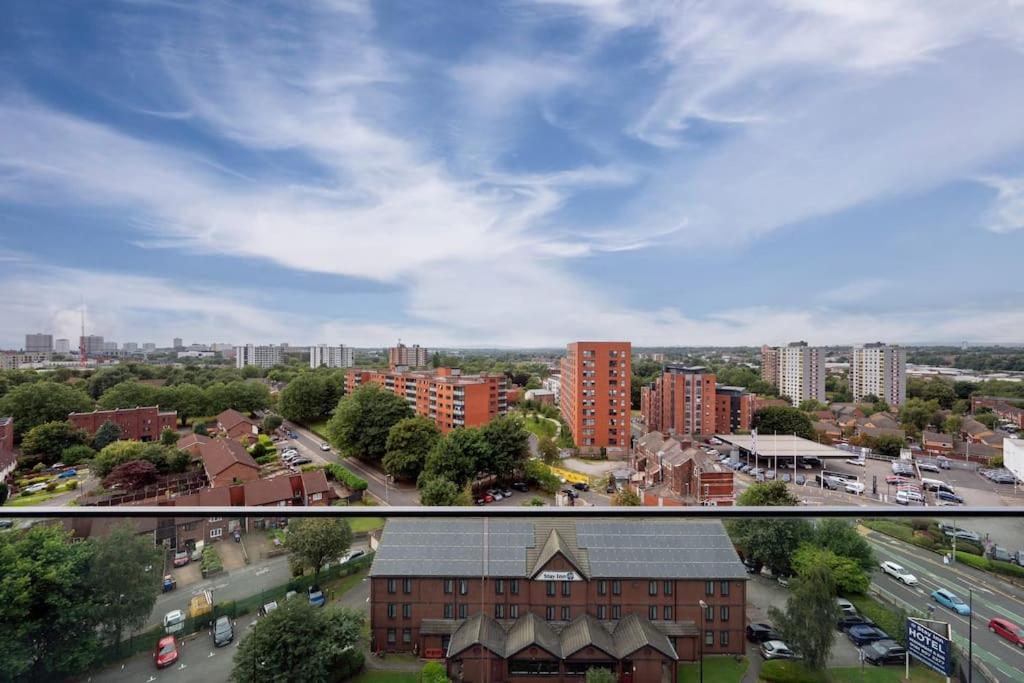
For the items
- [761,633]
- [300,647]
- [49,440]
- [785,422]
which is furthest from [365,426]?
[785,422]

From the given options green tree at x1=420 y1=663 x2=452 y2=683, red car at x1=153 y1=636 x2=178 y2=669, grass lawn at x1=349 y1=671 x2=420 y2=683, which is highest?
red car at x1=153 y1=636 x2=178 y2=669

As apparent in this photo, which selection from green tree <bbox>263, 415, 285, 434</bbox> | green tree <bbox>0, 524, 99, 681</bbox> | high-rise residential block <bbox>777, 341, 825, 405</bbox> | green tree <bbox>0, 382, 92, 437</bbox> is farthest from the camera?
high-rise residential block <bbox>777, 341, 825, 405</bbox>

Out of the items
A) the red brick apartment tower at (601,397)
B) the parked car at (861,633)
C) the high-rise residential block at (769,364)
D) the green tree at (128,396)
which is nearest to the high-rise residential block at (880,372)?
the high-rise residential block at (769,364)

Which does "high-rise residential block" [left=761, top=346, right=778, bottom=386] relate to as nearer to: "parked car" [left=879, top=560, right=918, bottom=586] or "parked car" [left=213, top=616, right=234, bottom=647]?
"parked car" [left=879, top=560, right=918, bottom=586]

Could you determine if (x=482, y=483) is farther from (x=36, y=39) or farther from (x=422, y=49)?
(x=36, y=39)

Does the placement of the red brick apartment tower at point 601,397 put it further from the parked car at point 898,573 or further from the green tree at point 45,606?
the green tree at point 45,606

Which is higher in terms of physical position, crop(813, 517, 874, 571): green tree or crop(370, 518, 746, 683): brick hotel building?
crop(813, 517, 874, 571): green tree

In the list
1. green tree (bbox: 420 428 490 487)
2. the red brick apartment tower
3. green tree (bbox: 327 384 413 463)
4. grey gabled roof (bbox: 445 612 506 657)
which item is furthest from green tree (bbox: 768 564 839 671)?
the red brick apartment tower
